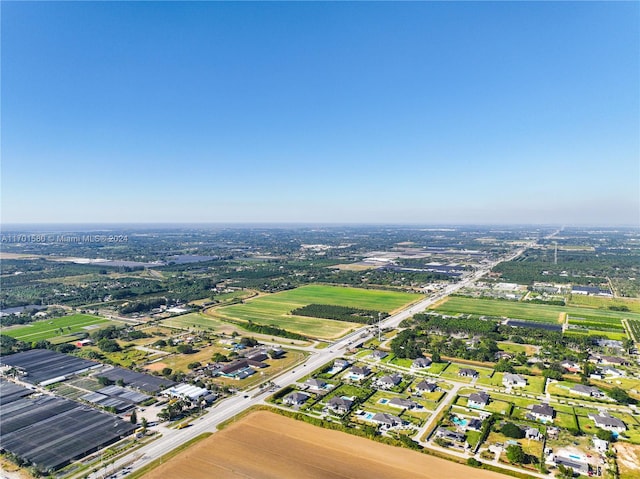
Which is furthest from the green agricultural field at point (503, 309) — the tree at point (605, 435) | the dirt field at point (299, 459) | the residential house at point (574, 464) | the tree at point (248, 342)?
the dirt field at point (299, 459)

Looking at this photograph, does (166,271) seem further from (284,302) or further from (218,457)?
(218,457)

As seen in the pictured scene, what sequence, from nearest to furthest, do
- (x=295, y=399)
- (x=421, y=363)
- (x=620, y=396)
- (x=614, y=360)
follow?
(x=295, y=399)
(x=620, y=396)
(x=421, y=363)
(x=614, y=360)

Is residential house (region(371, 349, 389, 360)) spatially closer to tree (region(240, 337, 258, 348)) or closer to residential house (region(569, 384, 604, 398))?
tree (region(240, 337, 258, 348))

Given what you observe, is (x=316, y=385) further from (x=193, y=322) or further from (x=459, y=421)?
(x=193, y=322)

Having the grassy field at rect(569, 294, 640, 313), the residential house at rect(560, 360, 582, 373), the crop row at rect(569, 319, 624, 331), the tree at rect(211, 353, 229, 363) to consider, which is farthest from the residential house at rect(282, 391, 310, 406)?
the grassy field at rect(569, 294, 640, 313)

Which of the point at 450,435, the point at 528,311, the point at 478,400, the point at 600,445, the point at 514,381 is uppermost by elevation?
the point at 478,400

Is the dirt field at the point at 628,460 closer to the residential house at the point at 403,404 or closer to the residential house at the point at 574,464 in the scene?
the residential house at the point at 574,464

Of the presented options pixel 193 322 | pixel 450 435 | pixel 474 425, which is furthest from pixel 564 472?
pixel 193 322
